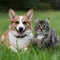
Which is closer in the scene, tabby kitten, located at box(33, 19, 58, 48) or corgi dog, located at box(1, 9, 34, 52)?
tabby kitten, located at box(33, 19, 58, 48)

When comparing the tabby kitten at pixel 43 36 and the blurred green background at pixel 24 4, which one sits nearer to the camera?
the tabby kitten at pixel 43 36

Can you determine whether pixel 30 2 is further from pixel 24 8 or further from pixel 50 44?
pixel 50 44

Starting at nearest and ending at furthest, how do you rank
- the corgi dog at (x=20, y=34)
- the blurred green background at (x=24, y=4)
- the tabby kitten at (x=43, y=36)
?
the tabby kitten at (x=43, y=36) < the corgi dog at (x=20, y=34) < the blurred green background at (x=24, y=4)

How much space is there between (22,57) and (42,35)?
2102mm

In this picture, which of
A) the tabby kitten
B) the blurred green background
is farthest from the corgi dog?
the blurred green background

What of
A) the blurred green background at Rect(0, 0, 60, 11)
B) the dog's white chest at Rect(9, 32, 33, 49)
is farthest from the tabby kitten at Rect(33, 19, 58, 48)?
the blurred green background at Rect(0, 0, 60, 11)

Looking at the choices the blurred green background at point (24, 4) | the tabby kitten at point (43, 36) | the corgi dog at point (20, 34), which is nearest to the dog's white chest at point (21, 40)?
the corgi dog at point (20, 34)

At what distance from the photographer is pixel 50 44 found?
334 inches

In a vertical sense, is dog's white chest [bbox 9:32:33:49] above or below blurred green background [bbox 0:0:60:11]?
below

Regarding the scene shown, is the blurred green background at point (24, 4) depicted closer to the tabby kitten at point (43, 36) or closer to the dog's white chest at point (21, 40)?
the dog's white chest at point (21, 40)

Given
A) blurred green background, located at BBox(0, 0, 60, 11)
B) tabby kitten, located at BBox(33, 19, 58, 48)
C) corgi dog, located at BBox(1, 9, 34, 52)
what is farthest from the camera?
blurred green background, located at BBox(0, 0, 60, 11)

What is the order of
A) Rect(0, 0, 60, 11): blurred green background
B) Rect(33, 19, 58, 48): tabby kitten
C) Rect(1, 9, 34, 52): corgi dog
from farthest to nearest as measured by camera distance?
Rect(0, 0, 60, 11): blurred green background, Rect(1, 9, 34, 52): corgi dog, Rect(33, 19, 58, 48): tabby kitten

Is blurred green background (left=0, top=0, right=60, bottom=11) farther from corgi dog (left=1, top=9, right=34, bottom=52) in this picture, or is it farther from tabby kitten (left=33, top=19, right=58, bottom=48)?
tabby kitten (left=33, top=19, right=58, bottom=48)

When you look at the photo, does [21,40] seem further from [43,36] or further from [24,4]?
[24,4]
